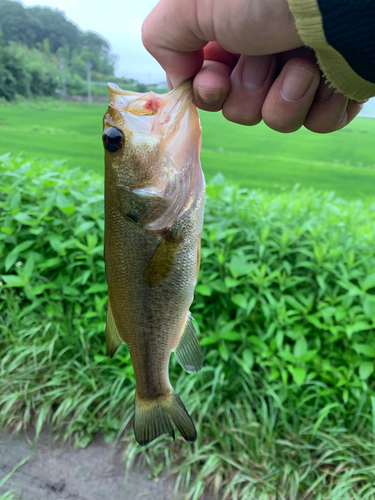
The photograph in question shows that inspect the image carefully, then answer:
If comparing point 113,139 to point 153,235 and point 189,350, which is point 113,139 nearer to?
point 153,235

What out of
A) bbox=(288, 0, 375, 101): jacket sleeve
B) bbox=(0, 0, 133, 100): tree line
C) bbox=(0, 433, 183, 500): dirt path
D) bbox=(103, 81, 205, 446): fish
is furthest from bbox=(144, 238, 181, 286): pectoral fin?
bbox=(0, 0, 133, 100): tree line

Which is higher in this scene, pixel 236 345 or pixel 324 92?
pixel 324 92

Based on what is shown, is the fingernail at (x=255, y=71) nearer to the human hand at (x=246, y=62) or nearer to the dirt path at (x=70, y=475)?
Result: the human hand at (x=246, y=62)

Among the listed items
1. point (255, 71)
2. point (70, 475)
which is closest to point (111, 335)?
point (255, 71)

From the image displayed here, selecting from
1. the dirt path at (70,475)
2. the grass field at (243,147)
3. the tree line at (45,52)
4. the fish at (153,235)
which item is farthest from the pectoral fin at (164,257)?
the tree line at (45,52)

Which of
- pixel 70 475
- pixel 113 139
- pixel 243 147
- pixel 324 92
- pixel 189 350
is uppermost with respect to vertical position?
pixel 324 92
